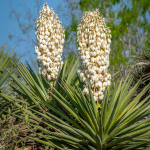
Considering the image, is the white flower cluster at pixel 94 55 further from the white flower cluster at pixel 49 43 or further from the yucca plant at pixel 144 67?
the yucca plant at pixel 144 67

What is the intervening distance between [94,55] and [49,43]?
29.0 inches

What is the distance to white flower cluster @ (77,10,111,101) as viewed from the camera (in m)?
2.53

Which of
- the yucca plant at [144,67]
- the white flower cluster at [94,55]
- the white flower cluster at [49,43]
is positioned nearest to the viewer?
the white flower cluster at [94,55]

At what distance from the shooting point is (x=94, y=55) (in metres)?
2.52

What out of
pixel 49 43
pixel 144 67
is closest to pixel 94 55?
pixel 49 43

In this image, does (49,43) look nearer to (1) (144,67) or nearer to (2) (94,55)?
(2) (94,55)

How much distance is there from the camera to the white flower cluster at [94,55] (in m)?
2.53

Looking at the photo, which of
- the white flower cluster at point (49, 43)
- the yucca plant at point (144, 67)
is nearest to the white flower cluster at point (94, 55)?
the white flower cluster at point (49, 43)

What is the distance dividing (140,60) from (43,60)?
3.21m

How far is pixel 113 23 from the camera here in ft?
37.6

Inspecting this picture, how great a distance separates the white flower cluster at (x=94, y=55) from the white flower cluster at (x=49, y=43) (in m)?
0.46

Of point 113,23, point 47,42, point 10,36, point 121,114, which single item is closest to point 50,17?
point 47,42

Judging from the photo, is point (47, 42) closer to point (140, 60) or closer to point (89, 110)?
point (89, 110)

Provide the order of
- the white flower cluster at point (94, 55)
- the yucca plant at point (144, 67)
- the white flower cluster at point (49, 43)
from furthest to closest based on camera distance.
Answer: the yucca plant at point (144, 67), the white flower cluster at point (49, 43), the white flower cluster at point (94, 55)
